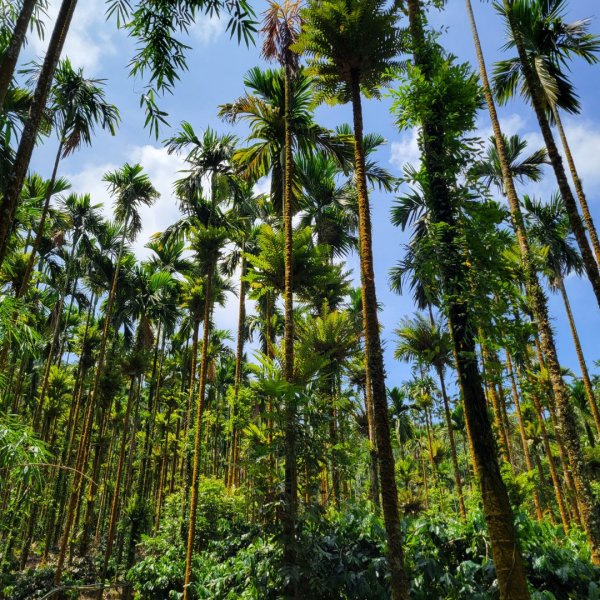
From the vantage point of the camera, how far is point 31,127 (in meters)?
5.70

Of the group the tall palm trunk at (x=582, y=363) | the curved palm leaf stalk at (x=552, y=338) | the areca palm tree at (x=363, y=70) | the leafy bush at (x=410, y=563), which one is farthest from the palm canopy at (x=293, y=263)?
the tall palm trunk at (x=582, y=363)

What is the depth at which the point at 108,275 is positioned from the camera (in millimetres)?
19344

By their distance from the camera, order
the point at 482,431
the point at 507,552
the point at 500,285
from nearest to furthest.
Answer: the point at 507,552 < the point at 482,431 < the point at 500,285

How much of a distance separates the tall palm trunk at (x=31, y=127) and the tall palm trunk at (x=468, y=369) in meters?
5.36

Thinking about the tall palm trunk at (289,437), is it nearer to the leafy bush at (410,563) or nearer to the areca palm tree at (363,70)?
the leafy bush at (410,563)

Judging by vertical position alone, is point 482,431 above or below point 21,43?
below

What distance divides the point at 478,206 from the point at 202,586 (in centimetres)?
1019

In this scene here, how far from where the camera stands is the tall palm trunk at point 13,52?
5.32 metres

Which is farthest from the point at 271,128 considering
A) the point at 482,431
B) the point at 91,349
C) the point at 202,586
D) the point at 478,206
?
the point at 91,349

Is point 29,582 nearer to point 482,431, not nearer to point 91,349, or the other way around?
point 91,349

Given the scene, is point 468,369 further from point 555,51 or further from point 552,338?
point 555,51

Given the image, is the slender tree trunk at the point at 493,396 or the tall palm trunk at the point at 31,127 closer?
the tall palm trunk at the point at 31,127

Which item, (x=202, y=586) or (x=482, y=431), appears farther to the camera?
(x=202, y=586)

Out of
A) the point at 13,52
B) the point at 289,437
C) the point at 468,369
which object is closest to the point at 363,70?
the point at 13,52
